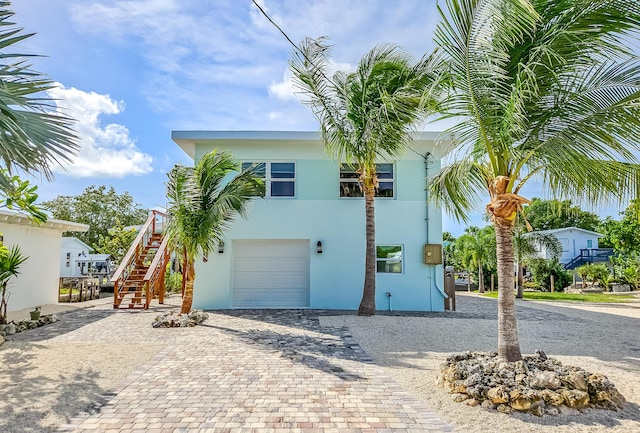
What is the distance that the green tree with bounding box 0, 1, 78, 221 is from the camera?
4.18m

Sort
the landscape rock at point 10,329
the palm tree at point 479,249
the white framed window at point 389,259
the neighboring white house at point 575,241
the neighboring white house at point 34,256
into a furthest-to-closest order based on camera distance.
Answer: the neighboring white house at point 575,241 → the palm tree at point 479,249 → the white framed window at point 389,259 → the neighboring white house at point 34,256 → the landscape rock at point 10,329

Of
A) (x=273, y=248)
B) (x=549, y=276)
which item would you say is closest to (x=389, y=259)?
(x=273, y=248)

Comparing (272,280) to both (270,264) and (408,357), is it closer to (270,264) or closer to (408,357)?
(270,264)

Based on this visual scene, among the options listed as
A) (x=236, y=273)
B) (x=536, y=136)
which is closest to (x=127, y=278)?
(x=236, y=273)

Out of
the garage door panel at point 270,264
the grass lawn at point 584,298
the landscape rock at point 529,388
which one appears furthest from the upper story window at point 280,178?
the grass lawn at point 584,298

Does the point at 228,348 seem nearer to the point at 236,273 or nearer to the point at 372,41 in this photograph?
the point at 236,273

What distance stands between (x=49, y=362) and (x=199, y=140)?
7.80 metres

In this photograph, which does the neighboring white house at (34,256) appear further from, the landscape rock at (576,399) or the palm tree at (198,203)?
the landscape rock at (576,399)

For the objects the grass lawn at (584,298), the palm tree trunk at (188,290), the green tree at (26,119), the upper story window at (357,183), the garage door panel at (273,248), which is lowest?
the grass lawn at (584,298)

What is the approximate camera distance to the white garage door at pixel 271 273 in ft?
42.2

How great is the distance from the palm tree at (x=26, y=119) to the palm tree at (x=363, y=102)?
6082 mm

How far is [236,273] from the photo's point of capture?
12875 mm

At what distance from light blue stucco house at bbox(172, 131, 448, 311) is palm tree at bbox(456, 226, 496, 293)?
10485mm

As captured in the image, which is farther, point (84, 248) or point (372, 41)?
point (84, 248)
